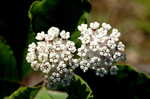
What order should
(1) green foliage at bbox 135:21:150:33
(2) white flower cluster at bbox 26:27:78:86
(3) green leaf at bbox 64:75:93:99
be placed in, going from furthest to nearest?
(1) green foliage at bbox 135:21:150:33 < (3) green leaf at bbox 64:75:93:99 < (2) white flower cluster at bbox 26:27:78:86

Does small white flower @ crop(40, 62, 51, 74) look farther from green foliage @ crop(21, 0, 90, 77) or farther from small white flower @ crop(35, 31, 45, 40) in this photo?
green foliage @ crop(21, 0, 90, 77)

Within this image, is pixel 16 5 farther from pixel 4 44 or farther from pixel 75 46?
pixel 75 46

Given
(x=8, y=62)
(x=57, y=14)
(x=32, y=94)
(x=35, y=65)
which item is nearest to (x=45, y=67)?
(x=35, y=65)

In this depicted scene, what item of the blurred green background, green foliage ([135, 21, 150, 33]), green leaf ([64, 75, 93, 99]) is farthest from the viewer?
green foliage ([135, 21, 150, 33])

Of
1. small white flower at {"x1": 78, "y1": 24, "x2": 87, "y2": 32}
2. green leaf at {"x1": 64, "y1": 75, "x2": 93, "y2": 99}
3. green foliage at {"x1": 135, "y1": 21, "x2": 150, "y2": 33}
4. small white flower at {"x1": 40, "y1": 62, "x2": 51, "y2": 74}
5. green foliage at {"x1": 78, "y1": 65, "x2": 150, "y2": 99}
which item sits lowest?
green leaf at {"x1": 64, "y1": 75, "x2": 93, "y2": 99}

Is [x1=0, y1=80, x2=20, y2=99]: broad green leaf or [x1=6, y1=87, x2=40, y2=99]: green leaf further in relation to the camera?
[x1=0, y1=80, x2=20, y2=99]: broad green leaf

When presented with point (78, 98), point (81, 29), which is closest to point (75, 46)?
point (81, 29)

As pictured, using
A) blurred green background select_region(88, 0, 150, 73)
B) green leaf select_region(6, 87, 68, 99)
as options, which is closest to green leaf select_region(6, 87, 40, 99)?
green leaf select_region(6, 87, 68, 99)
